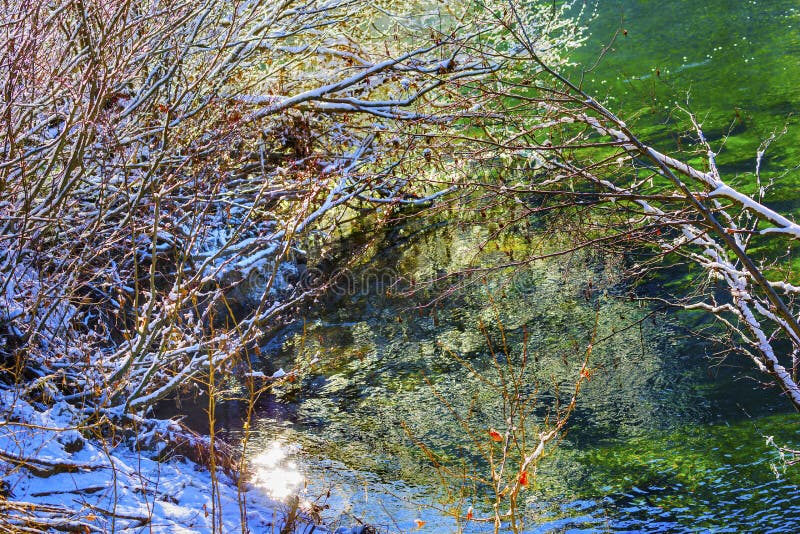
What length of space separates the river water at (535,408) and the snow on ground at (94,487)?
73 cm

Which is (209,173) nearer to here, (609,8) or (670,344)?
Answer: (670,344)

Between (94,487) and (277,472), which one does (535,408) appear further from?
(94,487)

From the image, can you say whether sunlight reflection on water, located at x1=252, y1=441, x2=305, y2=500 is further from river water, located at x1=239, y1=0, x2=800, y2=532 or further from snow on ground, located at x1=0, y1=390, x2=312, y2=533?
snow on ground, located at x1=0, y1=390, x2=312, y2=533

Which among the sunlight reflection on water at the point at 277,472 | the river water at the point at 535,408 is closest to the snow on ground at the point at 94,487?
the sunlight reflection on water at the point at 277,472

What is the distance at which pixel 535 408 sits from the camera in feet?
23.1

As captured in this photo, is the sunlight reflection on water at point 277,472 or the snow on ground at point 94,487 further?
the sunlight reflection on water at point 277,472

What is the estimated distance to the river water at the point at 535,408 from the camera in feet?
18.0

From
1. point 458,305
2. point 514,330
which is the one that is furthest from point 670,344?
point 458,305

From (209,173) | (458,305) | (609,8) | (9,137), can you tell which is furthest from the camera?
(609,8)

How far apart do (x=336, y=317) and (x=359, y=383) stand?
7.54ft

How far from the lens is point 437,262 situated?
458 inches

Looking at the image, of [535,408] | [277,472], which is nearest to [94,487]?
[277,472]

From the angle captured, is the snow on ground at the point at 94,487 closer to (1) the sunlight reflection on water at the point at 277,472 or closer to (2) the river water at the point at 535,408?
(1) the sunlight reflection on water at the point at 277,472

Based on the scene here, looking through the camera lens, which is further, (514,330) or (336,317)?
(336,317)
